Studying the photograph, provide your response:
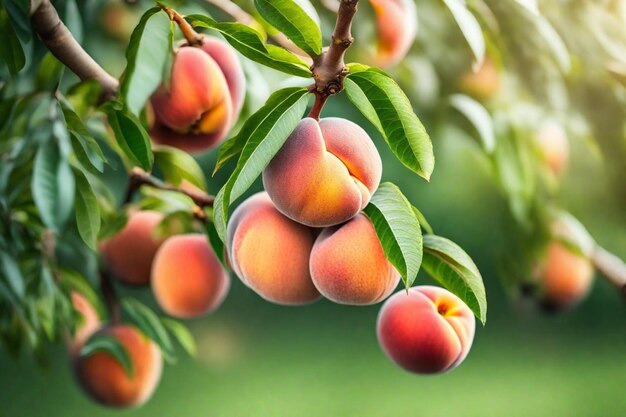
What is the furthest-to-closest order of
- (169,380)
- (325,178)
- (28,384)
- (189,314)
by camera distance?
(169,380) → (28,384) → (189,314) → (325,178)

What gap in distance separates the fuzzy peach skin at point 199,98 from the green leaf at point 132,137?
44 millimetres

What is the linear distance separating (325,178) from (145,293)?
127 cm

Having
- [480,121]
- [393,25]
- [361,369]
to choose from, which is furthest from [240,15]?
[361,369]

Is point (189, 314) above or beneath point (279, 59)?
beneath

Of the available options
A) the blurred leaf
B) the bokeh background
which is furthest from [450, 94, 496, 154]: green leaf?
the bokeh background

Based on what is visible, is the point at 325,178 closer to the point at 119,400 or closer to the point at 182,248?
the point at 182,248

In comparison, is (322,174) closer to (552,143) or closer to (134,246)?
(134,246)

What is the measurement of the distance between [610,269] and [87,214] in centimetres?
51

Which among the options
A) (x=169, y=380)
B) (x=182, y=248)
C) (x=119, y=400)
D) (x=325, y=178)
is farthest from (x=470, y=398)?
(x=325, y=178)

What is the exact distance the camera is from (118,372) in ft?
2.37

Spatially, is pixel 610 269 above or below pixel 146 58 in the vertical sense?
below

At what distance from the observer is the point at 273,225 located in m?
0.38

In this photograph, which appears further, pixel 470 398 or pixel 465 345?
pixel 470 398

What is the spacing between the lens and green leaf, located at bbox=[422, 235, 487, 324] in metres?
0.37
